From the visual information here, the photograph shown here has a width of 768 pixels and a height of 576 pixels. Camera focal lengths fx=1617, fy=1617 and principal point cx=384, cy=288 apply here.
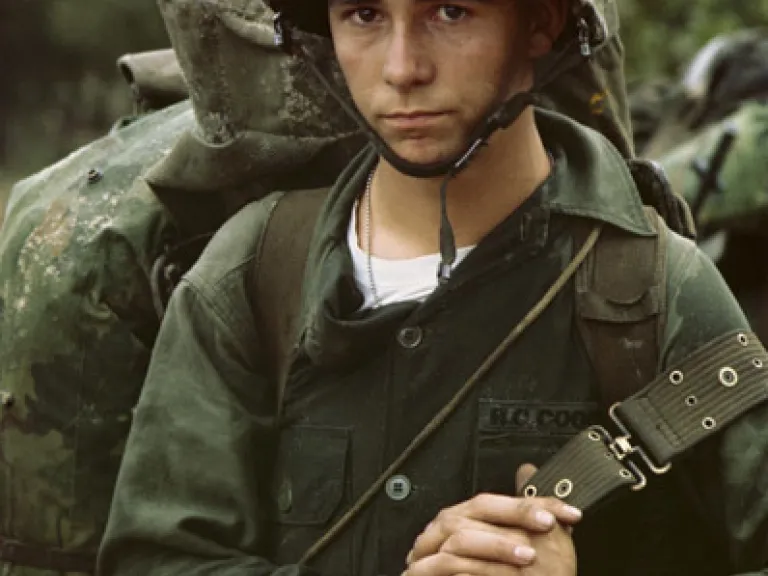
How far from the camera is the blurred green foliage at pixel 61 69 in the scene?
19.3 metres

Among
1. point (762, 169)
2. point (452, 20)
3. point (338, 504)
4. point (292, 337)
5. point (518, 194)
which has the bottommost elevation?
point (762, 169)

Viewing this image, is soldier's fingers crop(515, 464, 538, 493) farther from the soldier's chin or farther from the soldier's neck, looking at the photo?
the soldier's chin

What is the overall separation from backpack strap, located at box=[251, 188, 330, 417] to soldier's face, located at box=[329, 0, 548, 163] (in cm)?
33

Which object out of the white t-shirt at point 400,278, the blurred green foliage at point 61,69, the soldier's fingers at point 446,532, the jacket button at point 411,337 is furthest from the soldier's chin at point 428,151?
the blurred green foliage at point 61,69

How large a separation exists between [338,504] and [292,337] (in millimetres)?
328

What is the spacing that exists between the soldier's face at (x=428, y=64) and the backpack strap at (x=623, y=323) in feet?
1.18

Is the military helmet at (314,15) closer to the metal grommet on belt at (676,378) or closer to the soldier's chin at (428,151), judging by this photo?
the soldier's chin at (428,151)

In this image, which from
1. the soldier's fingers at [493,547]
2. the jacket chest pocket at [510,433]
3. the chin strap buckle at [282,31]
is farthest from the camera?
the chin strap buckle at [282,31]

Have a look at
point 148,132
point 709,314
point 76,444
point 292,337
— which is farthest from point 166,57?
point 709,314

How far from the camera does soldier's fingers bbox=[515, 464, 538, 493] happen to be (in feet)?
9.40

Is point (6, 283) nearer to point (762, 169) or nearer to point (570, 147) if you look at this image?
point (570, 147)

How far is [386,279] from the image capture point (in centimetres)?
303

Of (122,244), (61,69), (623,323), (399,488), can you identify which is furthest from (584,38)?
(61,69)

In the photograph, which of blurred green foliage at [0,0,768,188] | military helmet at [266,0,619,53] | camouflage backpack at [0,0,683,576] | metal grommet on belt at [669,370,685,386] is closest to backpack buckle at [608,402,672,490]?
metal grommet on belt at [669,370,685,386]
